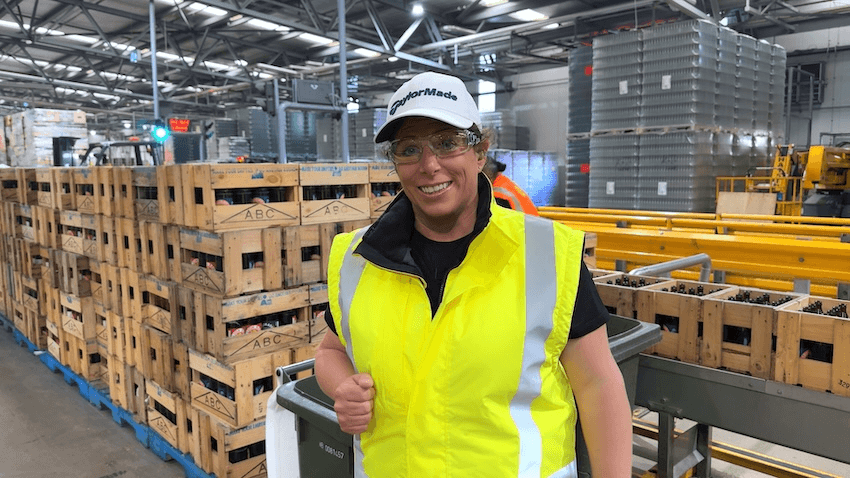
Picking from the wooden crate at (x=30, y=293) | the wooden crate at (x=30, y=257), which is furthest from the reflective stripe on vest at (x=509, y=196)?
the wooden crate at (x=30, y=293)

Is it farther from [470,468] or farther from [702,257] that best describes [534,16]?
[470,468]

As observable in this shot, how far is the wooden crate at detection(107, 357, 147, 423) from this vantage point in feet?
16.5

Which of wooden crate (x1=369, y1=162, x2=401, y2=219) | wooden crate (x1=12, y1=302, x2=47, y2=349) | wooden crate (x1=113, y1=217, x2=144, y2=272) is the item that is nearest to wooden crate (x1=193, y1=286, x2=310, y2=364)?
wooden crate (x1=369, y1=162, x2=401, y2=219)

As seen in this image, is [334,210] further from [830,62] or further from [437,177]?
[830,62]

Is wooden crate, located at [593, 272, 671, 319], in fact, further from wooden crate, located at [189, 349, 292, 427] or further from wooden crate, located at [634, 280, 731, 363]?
wooden crate, located at [189, 349, 292, 427]

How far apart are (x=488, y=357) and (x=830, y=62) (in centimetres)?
1594

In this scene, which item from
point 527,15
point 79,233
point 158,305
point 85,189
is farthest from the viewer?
point 527,15

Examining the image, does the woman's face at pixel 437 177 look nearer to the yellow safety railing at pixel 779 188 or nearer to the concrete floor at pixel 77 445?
the concrete floor at pixel 77 445

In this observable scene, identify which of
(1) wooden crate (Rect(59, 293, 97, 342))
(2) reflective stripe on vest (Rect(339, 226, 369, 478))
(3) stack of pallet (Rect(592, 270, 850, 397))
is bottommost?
(1) wooden crate (Rect(59, 293, 97, 342))

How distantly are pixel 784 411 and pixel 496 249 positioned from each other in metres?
2.00

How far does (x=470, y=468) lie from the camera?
134cm

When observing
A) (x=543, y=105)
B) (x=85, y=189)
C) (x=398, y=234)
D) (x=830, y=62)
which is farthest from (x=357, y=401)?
(x=543, y=105)

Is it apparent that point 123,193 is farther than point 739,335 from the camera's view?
Yes

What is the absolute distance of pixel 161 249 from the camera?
4488mm
